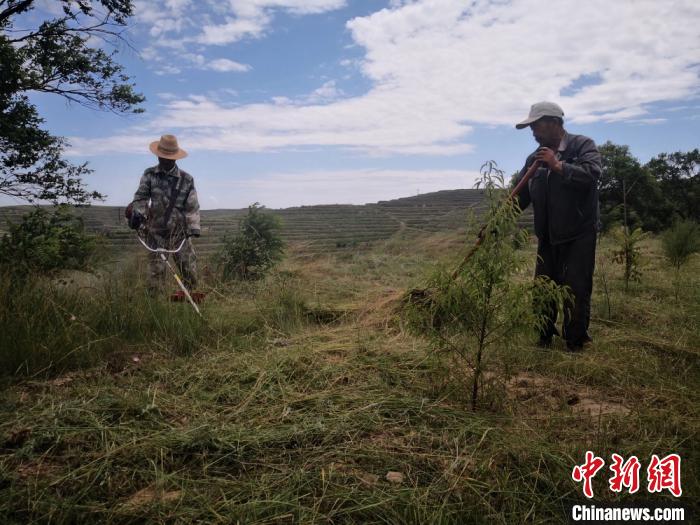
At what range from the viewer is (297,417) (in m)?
2.39

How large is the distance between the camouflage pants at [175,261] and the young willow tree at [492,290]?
121 inches

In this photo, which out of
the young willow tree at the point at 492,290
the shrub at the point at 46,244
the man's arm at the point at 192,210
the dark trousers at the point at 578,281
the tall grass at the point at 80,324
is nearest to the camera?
the young willow tree at the point at 492,290

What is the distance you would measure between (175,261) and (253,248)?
2.66 m

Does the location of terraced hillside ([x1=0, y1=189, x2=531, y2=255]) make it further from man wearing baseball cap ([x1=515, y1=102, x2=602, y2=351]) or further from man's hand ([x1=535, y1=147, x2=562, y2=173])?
man's hand ([x1=535, y1=147, x2=562, y2=173])

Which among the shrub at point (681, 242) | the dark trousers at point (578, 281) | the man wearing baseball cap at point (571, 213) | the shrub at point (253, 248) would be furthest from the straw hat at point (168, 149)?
the shrub at point (681, 242)

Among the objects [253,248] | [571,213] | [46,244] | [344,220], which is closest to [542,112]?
[571,213]

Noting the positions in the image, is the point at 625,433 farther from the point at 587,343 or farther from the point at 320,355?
the point at 320,355

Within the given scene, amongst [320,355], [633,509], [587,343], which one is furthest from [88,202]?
[633,509]

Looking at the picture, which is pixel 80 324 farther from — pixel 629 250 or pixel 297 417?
pixel 629 250

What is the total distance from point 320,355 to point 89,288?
7.30 ft

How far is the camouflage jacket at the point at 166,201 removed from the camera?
5.12 m

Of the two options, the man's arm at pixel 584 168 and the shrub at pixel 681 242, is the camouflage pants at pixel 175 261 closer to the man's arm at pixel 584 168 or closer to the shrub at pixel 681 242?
the man's arm at pixel 584 168

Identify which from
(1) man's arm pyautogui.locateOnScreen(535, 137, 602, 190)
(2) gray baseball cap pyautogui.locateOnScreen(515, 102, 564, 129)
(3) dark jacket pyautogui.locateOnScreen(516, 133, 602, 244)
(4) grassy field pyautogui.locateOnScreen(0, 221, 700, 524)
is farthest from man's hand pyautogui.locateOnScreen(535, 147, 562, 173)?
(4) grassy field pyautogui.locateOnScreen(0, 221, 700, 524)

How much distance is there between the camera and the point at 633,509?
170cm
